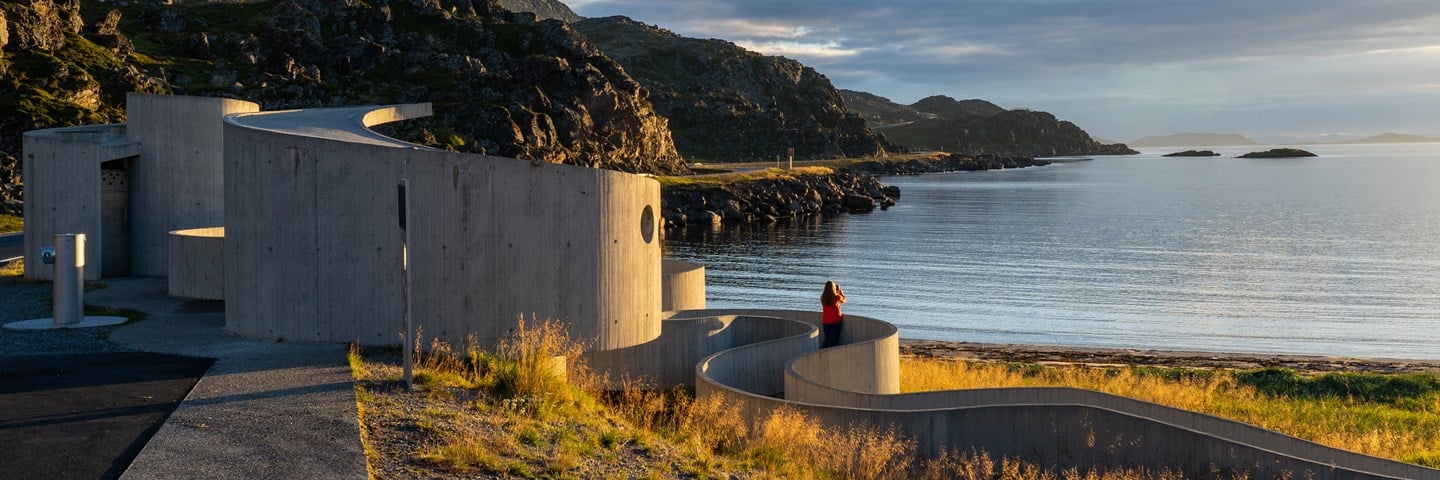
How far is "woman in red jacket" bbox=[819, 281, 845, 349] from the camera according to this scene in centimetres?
1853

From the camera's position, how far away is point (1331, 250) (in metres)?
62.2

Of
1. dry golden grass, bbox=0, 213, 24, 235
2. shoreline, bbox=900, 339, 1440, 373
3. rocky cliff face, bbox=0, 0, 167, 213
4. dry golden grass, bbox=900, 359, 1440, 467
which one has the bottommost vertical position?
shoreline, bbox=900, 339, 1440, 373

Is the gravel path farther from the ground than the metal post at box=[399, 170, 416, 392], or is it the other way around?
the metal post at box=[399, 170, 416, 392]

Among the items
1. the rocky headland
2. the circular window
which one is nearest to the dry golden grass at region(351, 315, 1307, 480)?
the circular window

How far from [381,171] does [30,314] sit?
673 centimetres

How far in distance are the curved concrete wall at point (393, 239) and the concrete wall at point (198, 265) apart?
3.51 metres

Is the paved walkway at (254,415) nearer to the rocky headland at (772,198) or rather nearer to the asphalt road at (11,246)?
the asphalt road at (11,246)

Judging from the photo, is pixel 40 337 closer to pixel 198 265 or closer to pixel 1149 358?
pixel 198 265

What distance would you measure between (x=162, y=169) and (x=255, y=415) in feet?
43.7

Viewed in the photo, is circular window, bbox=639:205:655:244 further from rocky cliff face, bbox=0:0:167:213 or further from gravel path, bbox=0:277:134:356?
rocky cliff face, bbox=0:0:167:213

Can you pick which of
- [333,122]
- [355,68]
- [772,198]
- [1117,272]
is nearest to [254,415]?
[333,122]

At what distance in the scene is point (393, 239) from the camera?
13.4 m

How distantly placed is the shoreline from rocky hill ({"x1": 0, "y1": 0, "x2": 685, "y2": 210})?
46737 mm

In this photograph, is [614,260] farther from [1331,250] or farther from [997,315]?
[1331,250]
